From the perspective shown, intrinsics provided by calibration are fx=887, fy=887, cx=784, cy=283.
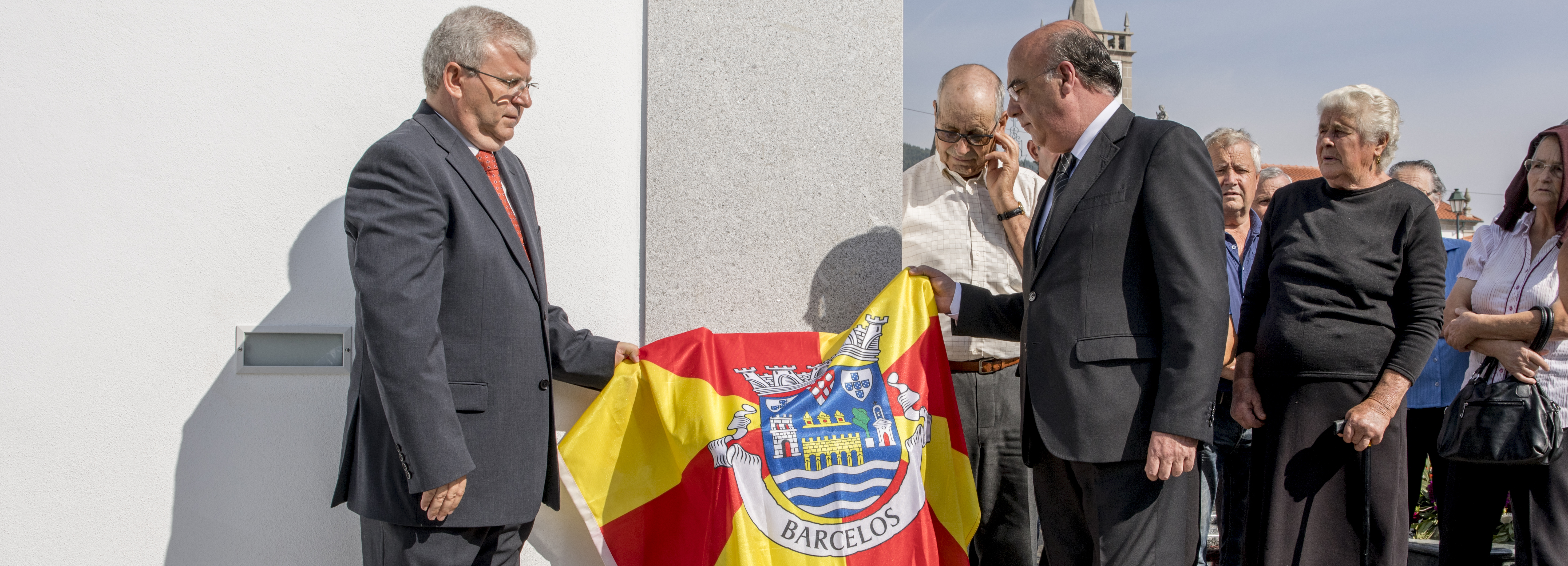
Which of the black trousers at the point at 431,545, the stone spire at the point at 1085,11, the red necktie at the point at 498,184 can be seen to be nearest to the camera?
the black trousers at the point at 431,545

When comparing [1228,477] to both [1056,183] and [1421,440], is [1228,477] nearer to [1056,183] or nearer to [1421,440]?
[1421,440]

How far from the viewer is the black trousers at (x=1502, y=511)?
125 inches

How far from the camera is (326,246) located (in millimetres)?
2863

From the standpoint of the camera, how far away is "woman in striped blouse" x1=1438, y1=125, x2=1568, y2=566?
126 inches

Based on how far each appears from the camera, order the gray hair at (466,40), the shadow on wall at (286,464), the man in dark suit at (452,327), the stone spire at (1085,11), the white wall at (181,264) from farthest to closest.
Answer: the stone spire at (1085,11) → the shadow on wall at (286,464) → the white wall at (181,264) → the gray hair at (466,40) → the man in dark suit at (452,327)

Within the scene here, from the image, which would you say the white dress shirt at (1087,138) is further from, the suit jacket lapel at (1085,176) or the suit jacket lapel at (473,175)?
the suit jacket lapel at (473,175)

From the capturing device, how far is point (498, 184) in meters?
2.53

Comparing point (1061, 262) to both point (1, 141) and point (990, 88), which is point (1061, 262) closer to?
point (990, 88)

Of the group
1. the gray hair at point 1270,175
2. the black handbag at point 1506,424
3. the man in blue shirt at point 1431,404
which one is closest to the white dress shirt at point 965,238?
the black handbag at point 1506,424

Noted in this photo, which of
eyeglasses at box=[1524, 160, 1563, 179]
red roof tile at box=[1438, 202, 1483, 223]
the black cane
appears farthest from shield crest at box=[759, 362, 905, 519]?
red roof tile at box=[1438, 202, 1483, 223]

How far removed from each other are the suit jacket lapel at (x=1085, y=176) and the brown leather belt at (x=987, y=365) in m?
0.71

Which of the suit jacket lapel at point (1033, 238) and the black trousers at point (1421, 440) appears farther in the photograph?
the black trousers at point (1421, 440)

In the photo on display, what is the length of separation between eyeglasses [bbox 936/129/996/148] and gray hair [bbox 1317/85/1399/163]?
3.88 feet

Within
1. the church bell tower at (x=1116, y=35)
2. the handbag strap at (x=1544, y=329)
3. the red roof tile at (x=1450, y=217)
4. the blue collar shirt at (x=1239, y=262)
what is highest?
the church bell tower at (x=1116, y=35)
